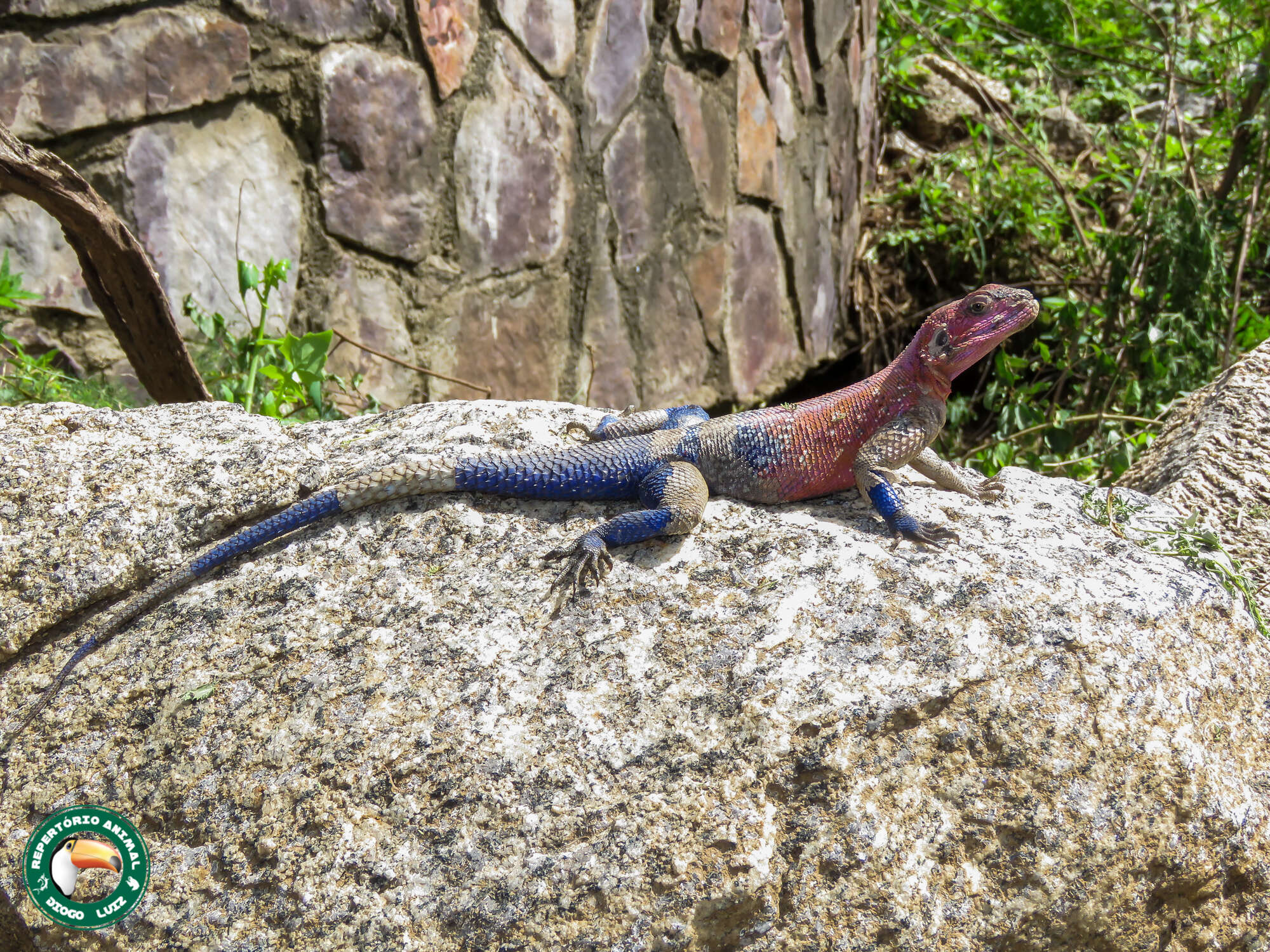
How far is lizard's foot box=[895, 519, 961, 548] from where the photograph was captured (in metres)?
2.61

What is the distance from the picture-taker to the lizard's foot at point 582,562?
2529 millimetres

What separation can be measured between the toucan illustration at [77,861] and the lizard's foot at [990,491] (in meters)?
2.33

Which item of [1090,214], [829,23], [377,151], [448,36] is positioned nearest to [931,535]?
[377,151]

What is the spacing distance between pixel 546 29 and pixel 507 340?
126 cm

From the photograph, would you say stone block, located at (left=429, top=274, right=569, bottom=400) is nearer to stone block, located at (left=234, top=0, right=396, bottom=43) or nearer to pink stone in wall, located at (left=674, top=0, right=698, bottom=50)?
stone block, located at (left=234, top=0, right=396, bottom=43)

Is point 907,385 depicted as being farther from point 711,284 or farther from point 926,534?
point 711,284

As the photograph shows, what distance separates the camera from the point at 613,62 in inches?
173

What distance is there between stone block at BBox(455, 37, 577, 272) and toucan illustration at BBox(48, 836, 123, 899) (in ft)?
8.71

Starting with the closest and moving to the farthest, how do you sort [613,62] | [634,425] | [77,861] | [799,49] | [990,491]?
[77,861] < [990,491] < [634,425] < [613,62] < [799,49]

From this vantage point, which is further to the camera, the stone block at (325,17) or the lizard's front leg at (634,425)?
the stone block at (325,17)

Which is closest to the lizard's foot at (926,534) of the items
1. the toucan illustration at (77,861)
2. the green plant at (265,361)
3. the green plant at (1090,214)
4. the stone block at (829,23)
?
the toucan illustration at (77,861)

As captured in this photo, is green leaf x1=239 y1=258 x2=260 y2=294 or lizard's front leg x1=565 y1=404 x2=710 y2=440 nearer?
lizard's front leg x1=565 y1=404 x2=710 y2=440

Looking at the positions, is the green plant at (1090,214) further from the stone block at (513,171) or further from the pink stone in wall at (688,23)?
the stone block at (513,171)

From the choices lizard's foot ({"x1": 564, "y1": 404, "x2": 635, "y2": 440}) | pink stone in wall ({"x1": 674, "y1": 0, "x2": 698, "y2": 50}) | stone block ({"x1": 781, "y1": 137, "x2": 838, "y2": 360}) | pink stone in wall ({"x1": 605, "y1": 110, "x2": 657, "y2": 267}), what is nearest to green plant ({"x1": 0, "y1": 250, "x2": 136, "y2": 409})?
lizard's foot ({"x1": 564, "y1": 404, "x2": 635, "y2": 440})
